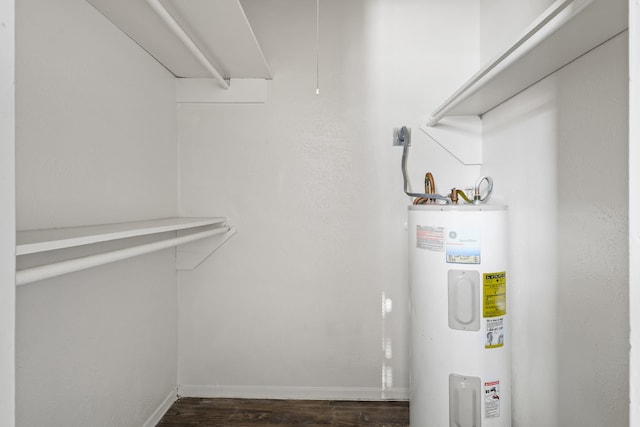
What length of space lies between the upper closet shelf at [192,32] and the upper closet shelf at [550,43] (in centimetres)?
84

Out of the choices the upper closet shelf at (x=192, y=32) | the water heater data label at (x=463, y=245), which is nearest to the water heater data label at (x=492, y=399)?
the water heater data label at (x=463, y=245)

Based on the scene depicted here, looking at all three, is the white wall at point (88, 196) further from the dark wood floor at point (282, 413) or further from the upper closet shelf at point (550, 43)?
the upper closet shelf at point (550, 43)

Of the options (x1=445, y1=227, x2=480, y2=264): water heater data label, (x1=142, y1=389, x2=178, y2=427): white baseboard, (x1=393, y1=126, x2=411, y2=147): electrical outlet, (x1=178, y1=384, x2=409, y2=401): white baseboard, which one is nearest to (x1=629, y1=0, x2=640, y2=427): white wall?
(x1=445, y1=227, x2=480, y2=264): water heater data label

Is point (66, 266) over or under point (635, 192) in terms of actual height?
under

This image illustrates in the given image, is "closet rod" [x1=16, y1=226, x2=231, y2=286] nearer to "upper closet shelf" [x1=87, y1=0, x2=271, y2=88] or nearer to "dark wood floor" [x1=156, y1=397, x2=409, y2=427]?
"upper closet shelf" [x1=87, y1=0, x2=271, y2=88]

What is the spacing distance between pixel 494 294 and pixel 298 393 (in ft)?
3.51

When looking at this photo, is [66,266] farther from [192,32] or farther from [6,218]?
[192,32]

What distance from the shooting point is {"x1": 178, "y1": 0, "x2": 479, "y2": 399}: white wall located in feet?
5.25

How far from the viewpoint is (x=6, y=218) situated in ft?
1.19

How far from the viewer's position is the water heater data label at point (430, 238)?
44.4 inches

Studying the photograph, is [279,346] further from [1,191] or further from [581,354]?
[1,191]

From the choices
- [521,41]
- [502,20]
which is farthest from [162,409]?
[502,20]

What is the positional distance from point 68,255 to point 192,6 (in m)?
0.89

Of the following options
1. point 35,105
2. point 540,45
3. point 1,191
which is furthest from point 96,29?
point 540,45
